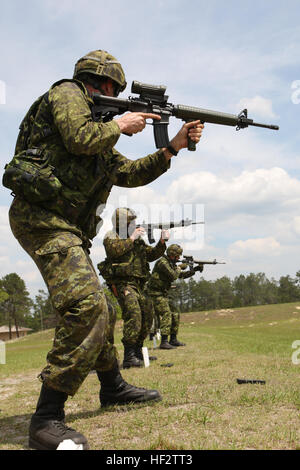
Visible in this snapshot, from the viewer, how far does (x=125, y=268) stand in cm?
771

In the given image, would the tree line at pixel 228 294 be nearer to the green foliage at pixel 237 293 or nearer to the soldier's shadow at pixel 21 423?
the green foliage at pixel 237 293

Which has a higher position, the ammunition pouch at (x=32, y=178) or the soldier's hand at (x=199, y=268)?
the ammunition pouch at (x=32, y=178)

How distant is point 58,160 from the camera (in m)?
3.34

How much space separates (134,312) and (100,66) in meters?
4.80

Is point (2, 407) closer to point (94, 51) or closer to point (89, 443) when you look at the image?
point (89, 443)

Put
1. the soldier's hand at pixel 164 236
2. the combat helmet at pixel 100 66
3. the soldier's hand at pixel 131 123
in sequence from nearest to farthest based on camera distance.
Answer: the soldier's hand at pixel 131 123
the combat helmet at pixel 100 66
the soldier's hand at pixel 164 236

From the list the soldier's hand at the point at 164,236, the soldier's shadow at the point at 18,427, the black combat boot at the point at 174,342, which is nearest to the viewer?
the soldier's shadow at the point at 18,427

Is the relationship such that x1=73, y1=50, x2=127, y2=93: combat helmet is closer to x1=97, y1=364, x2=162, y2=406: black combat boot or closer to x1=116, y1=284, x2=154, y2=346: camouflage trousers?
x1=97, y1=364, x2=162, y2=406: black combat boot

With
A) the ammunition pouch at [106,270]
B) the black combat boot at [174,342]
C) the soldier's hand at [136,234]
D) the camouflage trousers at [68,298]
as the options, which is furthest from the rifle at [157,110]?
the black combat boot at [174,342]

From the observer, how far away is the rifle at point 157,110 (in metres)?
3.80

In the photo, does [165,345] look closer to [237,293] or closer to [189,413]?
[189,413]
